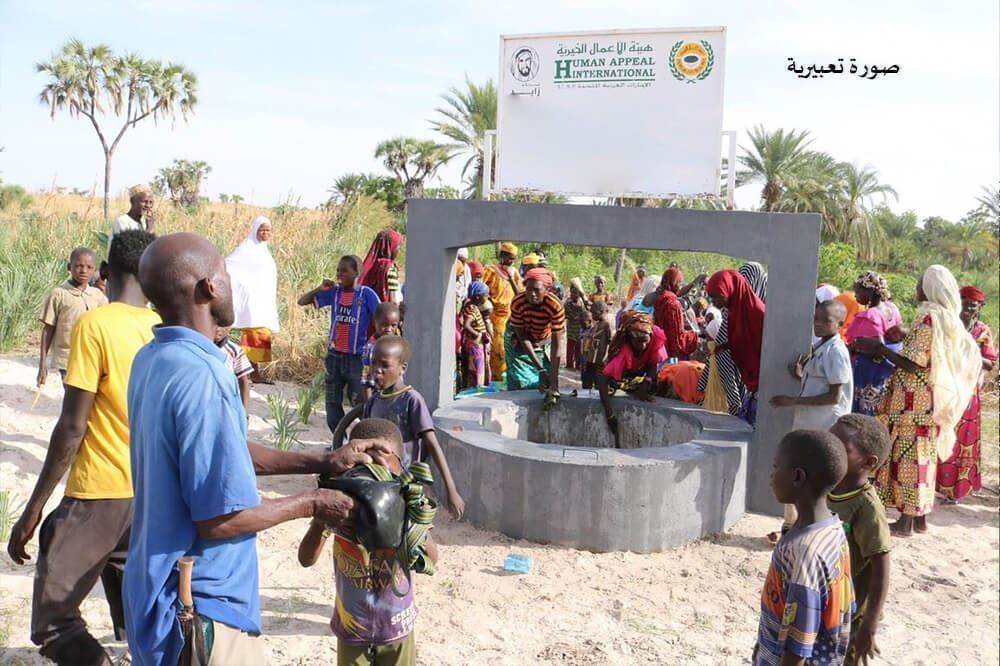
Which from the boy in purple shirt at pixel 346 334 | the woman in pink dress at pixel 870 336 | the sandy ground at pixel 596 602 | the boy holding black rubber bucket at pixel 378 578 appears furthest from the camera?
the boy in purple shirt at pixel 346 334

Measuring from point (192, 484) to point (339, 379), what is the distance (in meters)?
4.81

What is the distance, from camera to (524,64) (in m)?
6.06

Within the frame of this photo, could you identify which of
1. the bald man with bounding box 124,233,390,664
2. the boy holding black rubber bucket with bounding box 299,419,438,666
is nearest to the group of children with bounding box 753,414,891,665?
the boy holding black rubber bucket with bounding box 299,419,438,666

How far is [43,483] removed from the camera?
2754mm

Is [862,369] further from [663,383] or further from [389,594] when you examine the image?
[389,594]

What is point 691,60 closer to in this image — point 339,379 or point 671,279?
point 671,279

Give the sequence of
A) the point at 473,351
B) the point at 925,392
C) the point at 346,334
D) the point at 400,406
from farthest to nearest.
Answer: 1. the point at 473,351
2. the point at 346,334
3. the point at 925,392
4. the point at 400,406

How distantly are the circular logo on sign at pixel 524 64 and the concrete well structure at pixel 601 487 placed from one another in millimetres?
2717

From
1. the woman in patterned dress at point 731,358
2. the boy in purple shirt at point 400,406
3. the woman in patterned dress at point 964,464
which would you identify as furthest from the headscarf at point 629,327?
the boy in purple shirt at point 400,406

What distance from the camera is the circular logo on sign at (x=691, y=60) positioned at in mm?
5621

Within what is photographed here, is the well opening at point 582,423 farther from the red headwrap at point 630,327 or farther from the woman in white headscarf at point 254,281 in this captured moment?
the woman in white headscarf at point 254,281

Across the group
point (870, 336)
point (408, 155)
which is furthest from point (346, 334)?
point (408, 155)

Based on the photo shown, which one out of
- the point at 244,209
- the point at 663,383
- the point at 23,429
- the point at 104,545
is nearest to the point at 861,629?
the point at 104,545

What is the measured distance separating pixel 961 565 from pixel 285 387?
6937 mm
